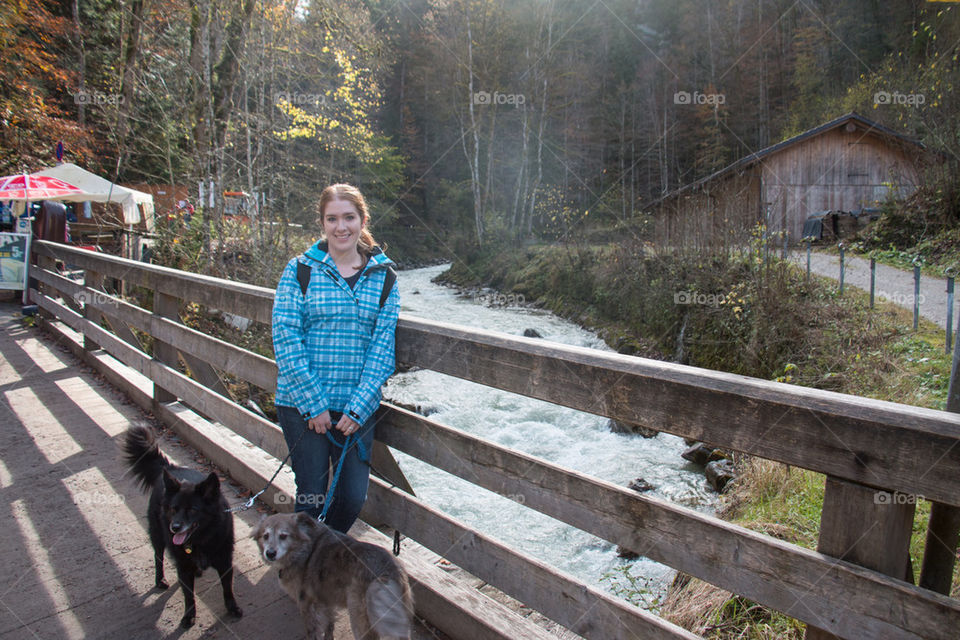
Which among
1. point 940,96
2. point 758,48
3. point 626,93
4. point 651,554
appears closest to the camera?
Answer: point 651,554

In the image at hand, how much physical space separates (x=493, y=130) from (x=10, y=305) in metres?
24.5

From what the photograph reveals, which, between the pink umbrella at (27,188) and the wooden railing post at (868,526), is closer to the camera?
the wooden railing post at (868,526)

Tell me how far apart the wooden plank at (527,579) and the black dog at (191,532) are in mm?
746

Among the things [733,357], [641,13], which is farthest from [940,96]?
[641,13]

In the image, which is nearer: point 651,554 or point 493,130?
point 651,554

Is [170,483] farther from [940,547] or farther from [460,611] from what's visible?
[940,547]

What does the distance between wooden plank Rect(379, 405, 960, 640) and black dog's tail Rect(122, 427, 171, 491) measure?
161 centimetres

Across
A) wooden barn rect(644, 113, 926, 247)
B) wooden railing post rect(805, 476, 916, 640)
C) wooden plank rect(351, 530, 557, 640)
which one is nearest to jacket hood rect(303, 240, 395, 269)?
wooden plank rect(351, 530, 557, 640)

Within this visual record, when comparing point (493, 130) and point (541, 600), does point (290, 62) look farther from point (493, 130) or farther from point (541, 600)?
point (493, 130)

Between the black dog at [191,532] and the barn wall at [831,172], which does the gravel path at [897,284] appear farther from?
the barn wall at [831,172]

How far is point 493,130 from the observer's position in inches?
1247

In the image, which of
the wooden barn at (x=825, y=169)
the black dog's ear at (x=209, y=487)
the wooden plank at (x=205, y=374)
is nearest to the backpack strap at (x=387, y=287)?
the black dog's ear at (x=209, y=487)

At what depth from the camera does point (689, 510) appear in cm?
176

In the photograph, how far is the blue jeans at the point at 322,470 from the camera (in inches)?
103
